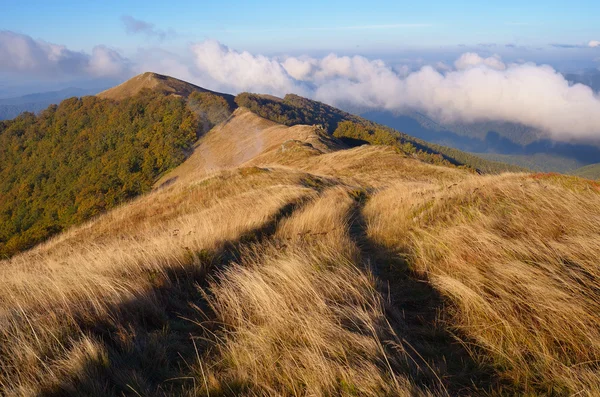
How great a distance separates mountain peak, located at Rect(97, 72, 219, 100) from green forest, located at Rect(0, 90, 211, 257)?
3.31 meters

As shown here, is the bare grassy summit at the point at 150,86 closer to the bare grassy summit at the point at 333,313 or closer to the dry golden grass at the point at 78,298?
the dry golden grass at the point at 78,298

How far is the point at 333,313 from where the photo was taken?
2.99 metres

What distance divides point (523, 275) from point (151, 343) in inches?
131

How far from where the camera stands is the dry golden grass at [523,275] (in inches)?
97.1

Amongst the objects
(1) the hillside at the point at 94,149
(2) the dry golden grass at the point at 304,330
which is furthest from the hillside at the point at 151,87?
(2) the dry golden grass at the point at 304,330

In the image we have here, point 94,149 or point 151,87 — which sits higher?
point 151,87

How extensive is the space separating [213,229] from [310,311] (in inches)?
139

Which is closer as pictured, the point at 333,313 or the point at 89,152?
the point at 333,313

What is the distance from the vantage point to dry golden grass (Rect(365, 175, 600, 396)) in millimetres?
2467

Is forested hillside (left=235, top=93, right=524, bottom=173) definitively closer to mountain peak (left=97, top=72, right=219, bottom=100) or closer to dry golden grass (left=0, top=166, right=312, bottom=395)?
dry golden grass (left=0, top=166, right=312, bottom=395)

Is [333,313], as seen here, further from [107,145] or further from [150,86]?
[150,86]

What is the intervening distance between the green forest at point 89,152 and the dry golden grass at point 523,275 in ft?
148

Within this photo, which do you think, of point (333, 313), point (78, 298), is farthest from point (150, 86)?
point (333, 313)

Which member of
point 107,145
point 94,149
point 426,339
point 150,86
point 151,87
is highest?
point 150,86
